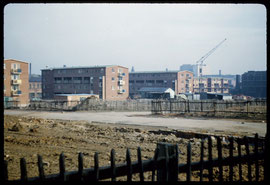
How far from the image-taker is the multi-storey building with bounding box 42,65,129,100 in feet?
205

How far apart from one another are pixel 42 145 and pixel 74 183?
9.52 metres

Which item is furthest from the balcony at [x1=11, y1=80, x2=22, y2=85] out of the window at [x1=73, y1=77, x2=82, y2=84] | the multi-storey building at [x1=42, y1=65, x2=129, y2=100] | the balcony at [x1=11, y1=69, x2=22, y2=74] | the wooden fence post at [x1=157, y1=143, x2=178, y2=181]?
the wooden fence post at [x1=157, y1=143, x2=178, y2=181]

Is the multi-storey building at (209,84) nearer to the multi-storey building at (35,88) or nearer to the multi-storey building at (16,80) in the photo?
the multi-storey building at (16,80)

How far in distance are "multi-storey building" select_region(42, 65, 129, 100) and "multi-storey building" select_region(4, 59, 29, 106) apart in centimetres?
1090

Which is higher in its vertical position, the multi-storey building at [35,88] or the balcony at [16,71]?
the balcony at [16,71]

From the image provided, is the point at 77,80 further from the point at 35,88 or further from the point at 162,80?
the point at 35,88

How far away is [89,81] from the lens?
209ft

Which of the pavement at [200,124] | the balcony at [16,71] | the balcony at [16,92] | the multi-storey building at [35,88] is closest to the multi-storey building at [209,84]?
the balcony at [16,71]

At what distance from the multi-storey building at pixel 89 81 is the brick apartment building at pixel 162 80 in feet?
27.5

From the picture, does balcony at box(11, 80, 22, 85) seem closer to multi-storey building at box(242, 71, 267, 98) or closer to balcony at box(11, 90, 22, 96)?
balcony at box(11, 90, 22, 96)

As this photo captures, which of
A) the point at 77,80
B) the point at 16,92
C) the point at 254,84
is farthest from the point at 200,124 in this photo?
the point at 254,84

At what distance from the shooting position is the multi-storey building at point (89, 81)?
6253 cm

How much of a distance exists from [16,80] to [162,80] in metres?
39.9

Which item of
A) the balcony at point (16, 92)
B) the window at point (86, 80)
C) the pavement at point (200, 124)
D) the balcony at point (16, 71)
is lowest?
the pavement at point (200, 124)
